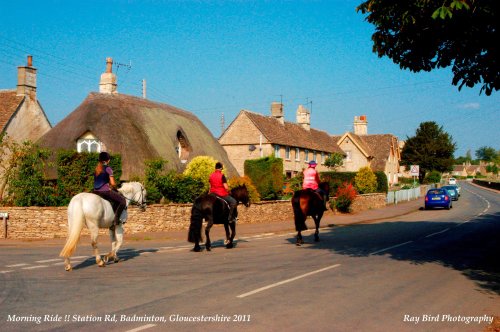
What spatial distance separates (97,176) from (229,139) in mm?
52172

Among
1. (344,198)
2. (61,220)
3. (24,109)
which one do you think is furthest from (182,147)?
(61,220)

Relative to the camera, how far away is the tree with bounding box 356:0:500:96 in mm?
11828

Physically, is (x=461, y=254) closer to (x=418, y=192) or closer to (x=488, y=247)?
(x=488, y=247)

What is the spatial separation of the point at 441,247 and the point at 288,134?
49505 mm

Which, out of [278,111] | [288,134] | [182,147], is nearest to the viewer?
[182,147]

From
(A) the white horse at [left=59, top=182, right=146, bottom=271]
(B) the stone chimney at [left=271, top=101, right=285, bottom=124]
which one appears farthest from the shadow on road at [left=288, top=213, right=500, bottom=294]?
(B) the stone chimney at [left=271, top=101, right=285, bottom=124]

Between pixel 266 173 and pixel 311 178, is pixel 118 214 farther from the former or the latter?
pixel 266 173

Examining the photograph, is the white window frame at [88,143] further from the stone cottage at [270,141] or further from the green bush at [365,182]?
the stone cottage at [270,141]

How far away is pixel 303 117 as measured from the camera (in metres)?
75.2

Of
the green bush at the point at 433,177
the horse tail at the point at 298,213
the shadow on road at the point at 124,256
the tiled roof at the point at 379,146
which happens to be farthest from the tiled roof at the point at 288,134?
the shadow on road at the point at 124,256

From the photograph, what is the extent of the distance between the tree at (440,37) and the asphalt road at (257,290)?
4.60m

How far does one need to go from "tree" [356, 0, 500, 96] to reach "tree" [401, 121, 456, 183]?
95.6m

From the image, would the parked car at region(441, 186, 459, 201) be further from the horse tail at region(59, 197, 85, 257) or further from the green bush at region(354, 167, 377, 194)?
the horse tail at region(59, 197, 85, 257)

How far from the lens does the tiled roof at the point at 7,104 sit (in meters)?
43.8
